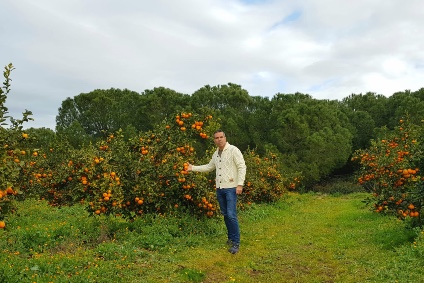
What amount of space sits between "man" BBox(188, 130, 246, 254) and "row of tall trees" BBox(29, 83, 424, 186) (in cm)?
1650

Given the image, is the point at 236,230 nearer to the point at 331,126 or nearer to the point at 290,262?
the point at 290,262

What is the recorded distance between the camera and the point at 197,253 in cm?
726

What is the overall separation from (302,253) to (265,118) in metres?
22.7

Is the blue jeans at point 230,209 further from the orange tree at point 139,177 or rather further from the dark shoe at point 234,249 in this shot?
the orange tree at point 139,177

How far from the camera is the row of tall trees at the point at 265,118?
27.2m

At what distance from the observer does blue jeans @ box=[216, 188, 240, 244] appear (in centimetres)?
756

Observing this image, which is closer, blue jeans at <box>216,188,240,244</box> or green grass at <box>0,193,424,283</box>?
green grass at <box>0,193,424,283</box>

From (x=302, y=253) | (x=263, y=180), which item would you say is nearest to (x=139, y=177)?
(x=302, y=253)

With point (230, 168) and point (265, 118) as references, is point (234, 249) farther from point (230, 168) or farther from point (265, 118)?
point (265, 118)

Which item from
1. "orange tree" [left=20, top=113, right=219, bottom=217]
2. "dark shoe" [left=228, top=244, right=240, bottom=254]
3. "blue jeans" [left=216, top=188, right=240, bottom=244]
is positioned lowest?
"dark shoe" [left=228, top=244, right=240, bottom=254]

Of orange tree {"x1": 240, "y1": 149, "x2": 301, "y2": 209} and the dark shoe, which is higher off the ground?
orange tree {"x1": 240, "y1": 149, "x2": 301, "y2": 209}

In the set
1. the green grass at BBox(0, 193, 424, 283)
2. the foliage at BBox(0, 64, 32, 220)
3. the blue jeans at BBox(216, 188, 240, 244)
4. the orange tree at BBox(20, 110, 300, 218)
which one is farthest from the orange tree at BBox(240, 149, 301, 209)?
the foliage at BBox(0, 64, 32, 220)

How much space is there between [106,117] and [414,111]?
25933mm

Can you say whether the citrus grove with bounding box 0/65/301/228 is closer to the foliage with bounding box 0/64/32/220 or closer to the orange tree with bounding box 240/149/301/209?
the foliage with bounding box 0/64/32/220
